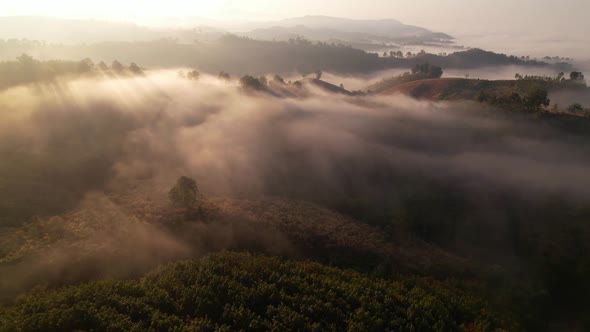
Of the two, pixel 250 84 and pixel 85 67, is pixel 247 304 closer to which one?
pixel 250 84

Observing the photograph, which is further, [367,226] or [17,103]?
[17,103]

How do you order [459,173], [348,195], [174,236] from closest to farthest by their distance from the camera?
[174,236] < [348,195] < [459,173]

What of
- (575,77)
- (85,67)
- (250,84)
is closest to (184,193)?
(250,84)

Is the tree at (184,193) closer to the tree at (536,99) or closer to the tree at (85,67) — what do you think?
the tree at (536,99)

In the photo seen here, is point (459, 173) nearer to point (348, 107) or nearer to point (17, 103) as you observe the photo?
point (348, 107)

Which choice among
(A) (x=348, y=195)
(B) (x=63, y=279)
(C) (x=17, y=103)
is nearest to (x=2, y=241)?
(B) (x=63, y=279)

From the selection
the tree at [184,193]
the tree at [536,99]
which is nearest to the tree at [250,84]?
the tree at [184,193]
